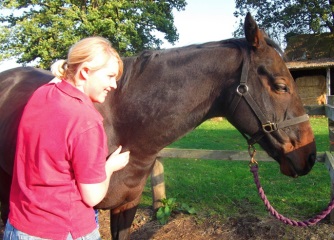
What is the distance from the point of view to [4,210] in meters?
3.61

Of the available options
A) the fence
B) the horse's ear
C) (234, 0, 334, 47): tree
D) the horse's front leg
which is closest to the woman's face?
the horse's ear

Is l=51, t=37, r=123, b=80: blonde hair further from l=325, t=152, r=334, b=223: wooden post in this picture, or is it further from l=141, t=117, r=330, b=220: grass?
l=141, t=117, r=330, b=220: grass

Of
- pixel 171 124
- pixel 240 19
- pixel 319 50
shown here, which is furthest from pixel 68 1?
pixel 171 124

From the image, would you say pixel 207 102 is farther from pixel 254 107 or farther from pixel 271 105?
pixel 271 105

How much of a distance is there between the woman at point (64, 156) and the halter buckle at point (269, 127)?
1.23 meters

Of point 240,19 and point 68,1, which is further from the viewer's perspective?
point 240,19

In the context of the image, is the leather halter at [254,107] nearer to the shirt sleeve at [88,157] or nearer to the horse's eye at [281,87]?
the horse's eye at [281,87]

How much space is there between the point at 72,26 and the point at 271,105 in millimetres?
23020

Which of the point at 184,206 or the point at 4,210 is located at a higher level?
the point at 4,210

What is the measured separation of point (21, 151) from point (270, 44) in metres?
1.80

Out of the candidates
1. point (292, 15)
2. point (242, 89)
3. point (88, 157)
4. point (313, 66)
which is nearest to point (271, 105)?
point (242, 89)

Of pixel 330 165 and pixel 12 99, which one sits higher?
pixel 12 99

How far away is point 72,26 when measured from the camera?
75.9 ft

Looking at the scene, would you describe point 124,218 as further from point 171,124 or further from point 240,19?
point 240,19
